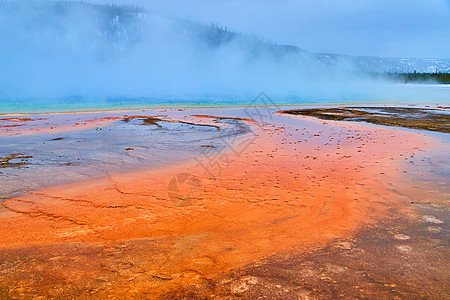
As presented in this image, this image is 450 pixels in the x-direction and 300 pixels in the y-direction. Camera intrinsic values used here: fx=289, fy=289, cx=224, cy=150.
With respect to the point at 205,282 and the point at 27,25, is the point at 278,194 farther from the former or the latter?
the point at 27,25

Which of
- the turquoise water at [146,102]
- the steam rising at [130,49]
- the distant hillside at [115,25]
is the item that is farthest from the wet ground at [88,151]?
the distant hillside at [115,25]

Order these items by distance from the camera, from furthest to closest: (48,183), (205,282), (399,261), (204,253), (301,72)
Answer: (301,72) → (48,183) → (204,253) → (399,261) → (205,282)

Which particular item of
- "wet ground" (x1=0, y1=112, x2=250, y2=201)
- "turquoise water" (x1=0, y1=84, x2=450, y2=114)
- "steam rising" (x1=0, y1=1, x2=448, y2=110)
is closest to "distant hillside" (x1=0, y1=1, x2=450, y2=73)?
"steam rising" (x1=0, y1=1, x2=448, y2=110)

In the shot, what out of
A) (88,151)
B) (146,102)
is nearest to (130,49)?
(146,102)

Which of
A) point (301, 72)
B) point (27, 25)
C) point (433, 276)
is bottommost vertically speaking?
point (433, 276)

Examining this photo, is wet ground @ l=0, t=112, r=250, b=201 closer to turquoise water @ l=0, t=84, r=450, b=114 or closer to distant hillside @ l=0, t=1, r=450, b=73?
turquoise water @ l=0, t=84, r=450, b=114

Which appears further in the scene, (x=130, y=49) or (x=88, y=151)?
(x=130, y=49)

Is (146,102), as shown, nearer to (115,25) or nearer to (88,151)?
(88,151)

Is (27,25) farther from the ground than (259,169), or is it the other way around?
(27,25)

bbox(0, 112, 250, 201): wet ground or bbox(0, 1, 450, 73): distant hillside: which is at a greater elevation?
bbox(0, 1, 450, 73): distant hillside

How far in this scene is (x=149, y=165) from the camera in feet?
27.2

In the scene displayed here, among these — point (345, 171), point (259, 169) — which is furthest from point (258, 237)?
point (345, 171)

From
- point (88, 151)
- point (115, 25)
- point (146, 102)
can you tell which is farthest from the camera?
point (115, 25)

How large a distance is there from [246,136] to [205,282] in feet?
36.4
